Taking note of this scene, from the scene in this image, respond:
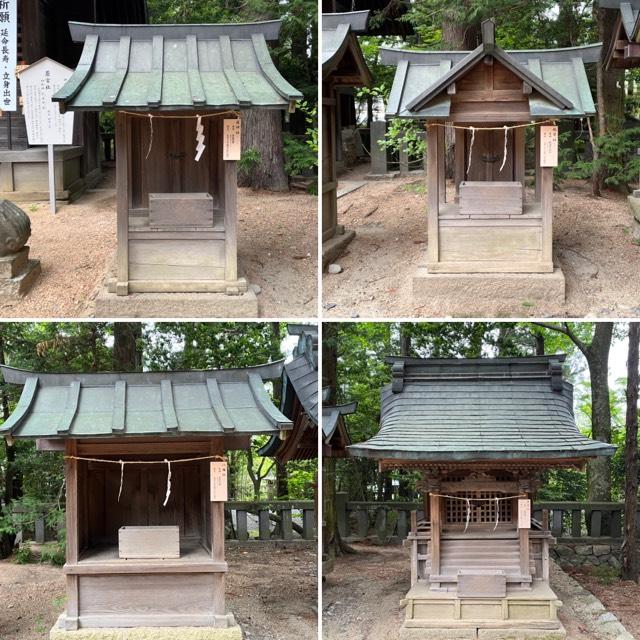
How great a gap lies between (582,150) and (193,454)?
10.8 meters

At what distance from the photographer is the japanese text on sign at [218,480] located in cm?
805

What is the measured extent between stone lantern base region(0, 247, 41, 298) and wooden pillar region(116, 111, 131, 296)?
1.22 metres

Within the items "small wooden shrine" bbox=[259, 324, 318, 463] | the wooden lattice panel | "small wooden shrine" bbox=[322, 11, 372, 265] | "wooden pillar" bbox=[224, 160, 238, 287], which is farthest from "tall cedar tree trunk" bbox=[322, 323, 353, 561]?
"wooden pillar" bbox=[224, 160, 238, 287]

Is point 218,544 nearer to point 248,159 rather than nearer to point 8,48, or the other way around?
point 248,159

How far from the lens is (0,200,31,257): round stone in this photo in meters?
9.80

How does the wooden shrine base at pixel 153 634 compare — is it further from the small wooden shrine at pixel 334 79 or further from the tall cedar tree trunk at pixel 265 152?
the tall cedar tree trunk at pixel 265 152

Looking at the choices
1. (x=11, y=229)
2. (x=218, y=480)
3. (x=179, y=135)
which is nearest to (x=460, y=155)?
(x=179, y=135)

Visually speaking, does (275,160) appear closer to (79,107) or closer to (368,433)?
(368,433)

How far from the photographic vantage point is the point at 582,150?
16.4m

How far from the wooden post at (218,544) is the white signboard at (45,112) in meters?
7.06

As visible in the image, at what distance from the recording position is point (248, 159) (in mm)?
14898

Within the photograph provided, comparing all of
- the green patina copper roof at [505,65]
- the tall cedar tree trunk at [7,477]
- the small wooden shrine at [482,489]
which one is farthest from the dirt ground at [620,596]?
the tall cedar tree trunk at [7,477]

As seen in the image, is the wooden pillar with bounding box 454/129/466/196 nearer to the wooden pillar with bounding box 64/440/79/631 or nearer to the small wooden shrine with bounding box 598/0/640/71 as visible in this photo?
the small wooden shrine with bounding box 598/0/640/71

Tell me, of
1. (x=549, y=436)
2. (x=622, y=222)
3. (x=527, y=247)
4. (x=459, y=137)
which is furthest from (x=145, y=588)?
(x=622, y=222)
